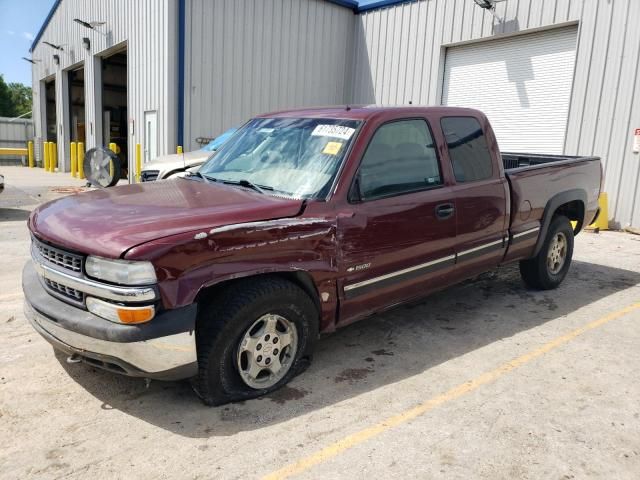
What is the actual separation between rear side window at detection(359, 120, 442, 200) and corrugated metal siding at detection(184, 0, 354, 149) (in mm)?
9977

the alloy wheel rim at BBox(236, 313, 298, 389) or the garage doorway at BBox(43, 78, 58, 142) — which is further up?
the garage doorway at BBox(43, 78, 58, 142)

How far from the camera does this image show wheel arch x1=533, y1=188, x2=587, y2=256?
5.21 metres

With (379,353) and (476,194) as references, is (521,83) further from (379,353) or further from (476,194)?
(379,353)

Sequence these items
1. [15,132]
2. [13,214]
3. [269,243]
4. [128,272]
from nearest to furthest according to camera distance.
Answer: [128,272] < [269,243] < [13,214] < [15,132]

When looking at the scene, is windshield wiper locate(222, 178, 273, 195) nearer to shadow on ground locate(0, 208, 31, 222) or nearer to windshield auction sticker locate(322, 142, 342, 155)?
windshield auction sticker locate(322, 142, 342, 155)

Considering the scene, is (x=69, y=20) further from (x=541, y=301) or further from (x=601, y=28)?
(x=541, y=301)

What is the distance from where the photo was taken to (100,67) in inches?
719

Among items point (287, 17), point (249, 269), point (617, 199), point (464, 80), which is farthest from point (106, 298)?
point (287, 17)

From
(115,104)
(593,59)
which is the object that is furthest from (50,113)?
(593,59)

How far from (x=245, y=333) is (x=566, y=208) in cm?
421

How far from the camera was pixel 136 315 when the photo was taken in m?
2.67

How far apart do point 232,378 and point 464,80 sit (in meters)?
11.2

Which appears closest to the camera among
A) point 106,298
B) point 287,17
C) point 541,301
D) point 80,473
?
point 80,473

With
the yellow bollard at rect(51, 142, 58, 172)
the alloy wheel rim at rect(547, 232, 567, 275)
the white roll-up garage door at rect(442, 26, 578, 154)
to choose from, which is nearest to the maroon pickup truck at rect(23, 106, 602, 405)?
the alloy wheel rim at rect(547, 232, 567, 275)
